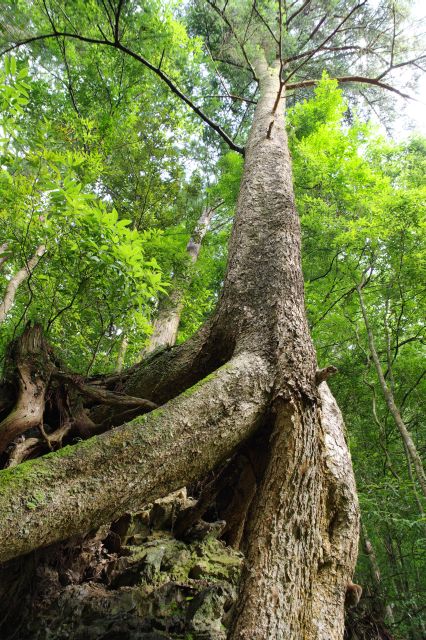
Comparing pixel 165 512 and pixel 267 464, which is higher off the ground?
pixel 267 464

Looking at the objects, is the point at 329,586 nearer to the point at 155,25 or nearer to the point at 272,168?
the point at 272,168

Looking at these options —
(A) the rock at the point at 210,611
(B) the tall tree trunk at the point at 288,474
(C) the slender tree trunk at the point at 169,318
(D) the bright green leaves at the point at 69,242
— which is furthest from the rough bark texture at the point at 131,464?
(C) the slender tree trunk at the point at 169,318

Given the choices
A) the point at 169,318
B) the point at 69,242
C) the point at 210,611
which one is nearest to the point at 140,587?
the point at 210,611

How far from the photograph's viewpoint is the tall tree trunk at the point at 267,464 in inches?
47.5

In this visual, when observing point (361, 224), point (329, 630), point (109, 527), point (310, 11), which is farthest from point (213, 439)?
point (310, 11)

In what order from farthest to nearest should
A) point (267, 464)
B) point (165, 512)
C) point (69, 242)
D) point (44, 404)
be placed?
point (69, 242) → point (165, 512) → point (44, 404) → point (267, 464)

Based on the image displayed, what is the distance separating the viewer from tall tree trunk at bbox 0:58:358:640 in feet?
3.96

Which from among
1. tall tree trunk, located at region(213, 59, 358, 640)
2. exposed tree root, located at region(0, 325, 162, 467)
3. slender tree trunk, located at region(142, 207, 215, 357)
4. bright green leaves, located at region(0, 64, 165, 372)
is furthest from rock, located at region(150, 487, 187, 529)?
slender tree trunk, located at region(142, 207, 215, 357)

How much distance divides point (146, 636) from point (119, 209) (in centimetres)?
623

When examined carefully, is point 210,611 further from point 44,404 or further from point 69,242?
point 69,242

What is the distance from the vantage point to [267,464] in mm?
1703

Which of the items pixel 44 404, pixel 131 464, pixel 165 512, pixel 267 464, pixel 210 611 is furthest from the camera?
pixel 165 512

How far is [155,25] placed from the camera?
5.89 m


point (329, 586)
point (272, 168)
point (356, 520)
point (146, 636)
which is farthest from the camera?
point (272, 168)
